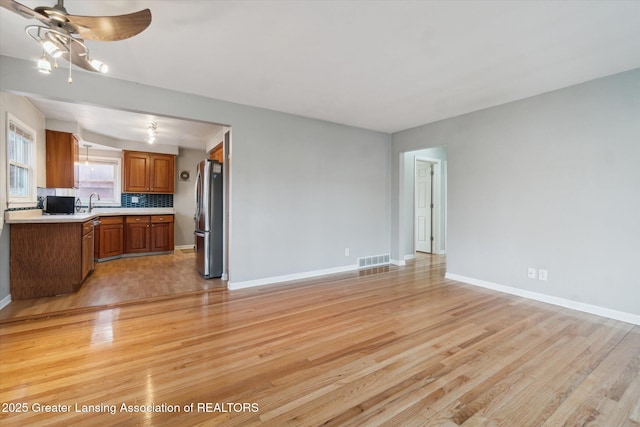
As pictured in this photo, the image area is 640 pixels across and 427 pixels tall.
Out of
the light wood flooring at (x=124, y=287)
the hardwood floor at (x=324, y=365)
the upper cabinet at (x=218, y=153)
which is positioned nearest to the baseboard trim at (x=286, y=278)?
the light wood flooring at (x=124, y=287)

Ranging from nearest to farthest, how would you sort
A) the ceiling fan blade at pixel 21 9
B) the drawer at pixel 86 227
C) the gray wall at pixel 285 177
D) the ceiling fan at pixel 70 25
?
1. the ceiling fan blade at pixel 21 9
2. the ceiling fan at pixel 70 25
3. the gray wall at pixel 285 177
4. the drawer at pixel 86 227

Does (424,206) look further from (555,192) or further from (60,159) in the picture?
(60,159)

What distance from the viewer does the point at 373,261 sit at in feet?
17.3

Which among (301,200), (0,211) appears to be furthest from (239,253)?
(0,211)

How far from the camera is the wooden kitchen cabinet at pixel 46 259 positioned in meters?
3.21

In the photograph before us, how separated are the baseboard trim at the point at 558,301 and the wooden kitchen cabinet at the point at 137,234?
21.0ft

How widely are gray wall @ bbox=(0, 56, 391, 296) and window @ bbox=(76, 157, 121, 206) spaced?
13.5ft

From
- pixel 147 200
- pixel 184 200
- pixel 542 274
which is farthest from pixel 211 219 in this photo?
pixel 542 274

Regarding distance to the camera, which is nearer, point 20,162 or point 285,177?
point 20,162

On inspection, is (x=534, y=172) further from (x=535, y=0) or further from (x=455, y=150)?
(x=535, y=0)

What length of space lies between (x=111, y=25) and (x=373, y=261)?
475cm

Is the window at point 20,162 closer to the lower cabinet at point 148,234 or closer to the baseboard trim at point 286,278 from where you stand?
the lower cabinet at point 148,234

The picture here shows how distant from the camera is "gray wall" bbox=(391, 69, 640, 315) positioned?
285 centimetres

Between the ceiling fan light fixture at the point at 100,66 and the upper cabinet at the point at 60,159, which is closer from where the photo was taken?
the ceiling fan light fixture at the point at 100,66
